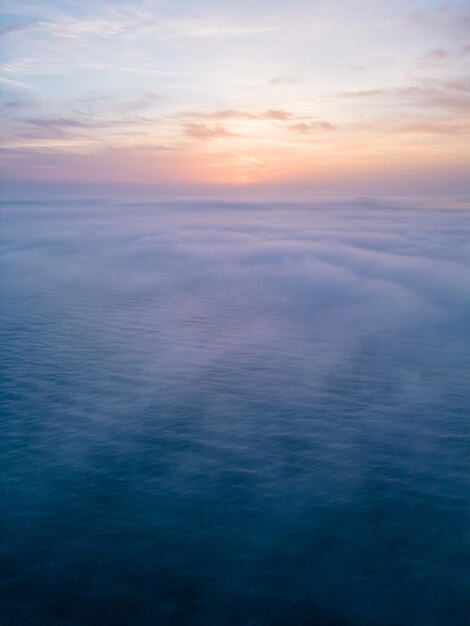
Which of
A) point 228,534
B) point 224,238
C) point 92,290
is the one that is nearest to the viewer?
point 228,534

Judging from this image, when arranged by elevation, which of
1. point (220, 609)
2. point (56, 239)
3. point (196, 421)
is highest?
point (56, 239)

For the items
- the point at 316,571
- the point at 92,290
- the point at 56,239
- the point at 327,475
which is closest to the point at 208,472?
the point at 327,475

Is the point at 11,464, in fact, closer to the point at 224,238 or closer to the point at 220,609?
the point at 220,609

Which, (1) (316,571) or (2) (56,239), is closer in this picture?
(1) (316,571)

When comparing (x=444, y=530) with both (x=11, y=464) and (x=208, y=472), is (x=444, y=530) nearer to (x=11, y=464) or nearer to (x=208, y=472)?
(x=208, y=472)

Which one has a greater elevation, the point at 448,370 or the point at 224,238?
the point at 224,238

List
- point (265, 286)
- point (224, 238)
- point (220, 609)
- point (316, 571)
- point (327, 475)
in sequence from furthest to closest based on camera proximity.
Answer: point (224, 238) < point (265, 286) < point (327, 475) < point (316, 571) < point (220, 609)

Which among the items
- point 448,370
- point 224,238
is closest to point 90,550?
point 448,370
